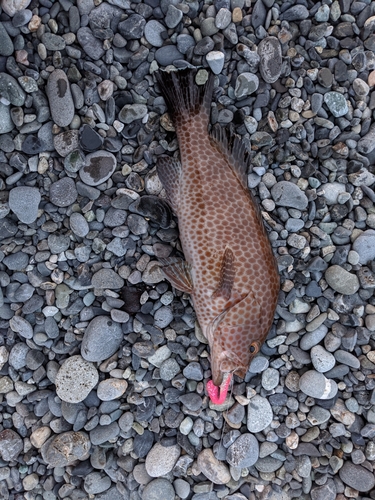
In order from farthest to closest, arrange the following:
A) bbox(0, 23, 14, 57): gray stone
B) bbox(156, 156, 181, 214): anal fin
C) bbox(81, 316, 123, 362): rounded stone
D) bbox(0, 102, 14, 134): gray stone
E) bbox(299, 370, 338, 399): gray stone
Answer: bbox(299, 370, 338, 399): gray stone
bbox(81, 316, 123, 362): rounded stone
bbox(156, 156, 181, 214): anal fin
bbox(0, 102, 14, 134): gray stone
bbox(0, 23, 14, 57): gray stone

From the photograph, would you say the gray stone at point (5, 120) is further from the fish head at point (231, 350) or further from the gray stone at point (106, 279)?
the fish head at point (231, 350)

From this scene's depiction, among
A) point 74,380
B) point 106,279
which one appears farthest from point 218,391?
point 106,279

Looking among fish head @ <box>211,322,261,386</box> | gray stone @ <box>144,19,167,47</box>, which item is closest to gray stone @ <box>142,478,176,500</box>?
fish head @ <box>211,322,261,386</box>

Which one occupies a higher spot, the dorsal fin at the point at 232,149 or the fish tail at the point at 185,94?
the fish tail at the point at 185,94

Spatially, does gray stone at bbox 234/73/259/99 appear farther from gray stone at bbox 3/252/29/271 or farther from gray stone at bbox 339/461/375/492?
gray stone at bbox 339/461/375/492

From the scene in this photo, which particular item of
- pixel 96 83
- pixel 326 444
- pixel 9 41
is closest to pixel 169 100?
pixel 96 83

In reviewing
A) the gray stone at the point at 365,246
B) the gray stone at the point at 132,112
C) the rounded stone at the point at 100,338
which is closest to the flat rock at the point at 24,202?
the gray stone at the point at 132,112

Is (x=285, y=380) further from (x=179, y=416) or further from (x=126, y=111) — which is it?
(x=126, y=111)
